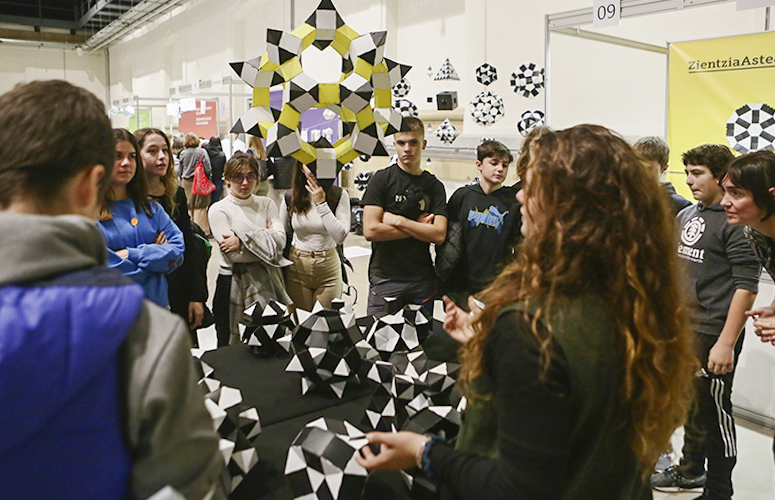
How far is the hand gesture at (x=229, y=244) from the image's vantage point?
2.70m

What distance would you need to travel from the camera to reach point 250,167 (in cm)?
286

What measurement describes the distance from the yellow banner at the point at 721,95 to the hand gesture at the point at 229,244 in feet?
9.26

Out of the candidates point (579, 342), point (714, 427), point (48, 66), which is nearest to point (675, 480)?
point (714, 427)

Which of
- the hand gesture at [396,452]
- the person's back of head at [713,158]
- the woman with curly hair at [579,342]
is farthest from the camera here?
the person's back of head at [713,158]

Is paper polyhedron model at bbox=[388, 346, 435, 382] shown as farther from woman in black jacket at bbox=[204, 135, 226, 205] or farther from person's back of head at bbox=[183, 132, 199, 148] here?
woman in black jacket at bbox=[204, 135, 226, 205]

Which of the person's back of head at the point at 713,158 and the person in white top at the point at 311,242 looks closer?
the person's back of head at the point at 713,158

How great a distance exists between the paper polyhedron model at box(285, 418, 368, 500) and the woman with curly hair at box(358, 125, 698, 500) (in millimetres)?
243

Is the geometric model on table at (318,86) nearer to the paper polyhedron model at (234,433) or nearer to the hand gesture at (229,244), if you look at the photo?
the hand gesture at (229,244)

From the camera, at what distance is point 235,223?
2.80 metres

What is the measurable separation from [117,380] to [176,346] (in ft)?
0.24

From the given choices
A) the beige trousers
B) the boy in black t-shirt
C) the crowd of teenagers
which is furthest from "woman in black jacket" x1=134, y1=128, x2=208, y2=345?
the crowd of teenagers

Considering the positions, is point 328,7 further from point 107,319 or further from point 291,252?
point 107,319

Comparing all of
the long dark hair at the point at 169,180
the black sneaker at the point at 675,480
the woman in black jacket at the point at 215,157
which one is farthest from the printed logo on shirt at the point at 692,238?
the woman in black jacket at the point at 215,157

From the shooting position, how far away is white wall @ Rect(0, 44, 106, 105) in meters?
17.4
